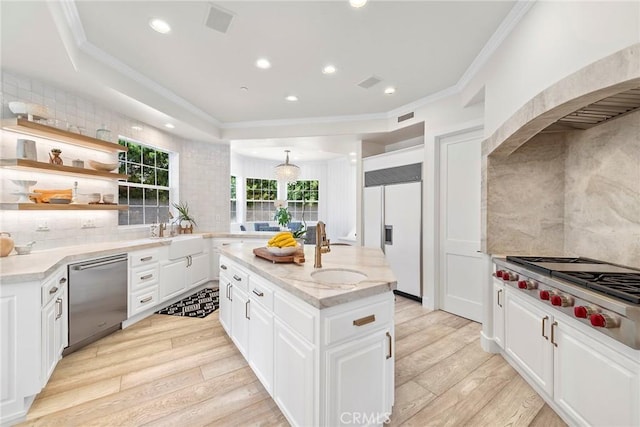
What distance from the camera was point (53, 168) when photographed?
2.48m

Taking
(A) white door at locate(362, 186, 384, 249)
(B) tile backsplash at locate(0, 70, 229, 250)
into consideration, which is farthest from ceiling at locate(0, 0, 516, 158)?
(A) white door at locate(362, 186, 384, 249)

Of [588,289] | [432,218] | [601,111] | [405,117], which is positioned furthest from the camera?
[405,117]

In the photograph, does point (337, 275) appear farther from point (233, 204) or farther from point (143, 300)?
point (233, 204)

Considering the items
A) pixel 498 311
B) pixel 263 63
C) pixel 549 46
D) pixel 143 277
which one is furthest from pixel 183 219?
pixel 549 46

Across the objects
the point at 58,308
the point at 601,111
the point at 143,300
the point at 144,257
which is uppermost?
the point at 601,111

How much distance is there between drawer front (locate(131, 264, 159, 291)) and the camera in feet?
9.92

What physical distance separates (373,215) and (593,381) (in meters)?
3.20

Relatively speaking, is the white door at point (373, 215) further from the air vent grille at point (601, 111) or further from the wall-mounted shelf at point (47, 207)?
the wall-mounted shelf at point (47, 207)

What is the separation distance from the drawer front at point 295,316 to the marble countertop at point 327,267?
79mm

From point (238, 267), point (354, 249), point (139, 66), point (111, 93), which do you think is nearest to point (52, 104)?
point (111, 93)

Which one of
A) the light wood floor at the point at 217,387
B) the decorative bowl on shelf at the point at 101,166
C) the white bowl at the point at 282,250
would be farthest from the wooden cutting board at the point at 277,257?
the decorative bowl on shelf at the point at 101,166

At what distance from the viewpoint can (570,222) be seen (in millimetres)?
2289

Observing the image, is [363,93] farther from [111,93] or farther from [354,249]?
[111,93]

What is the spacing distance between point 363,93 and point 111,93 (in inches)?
113
